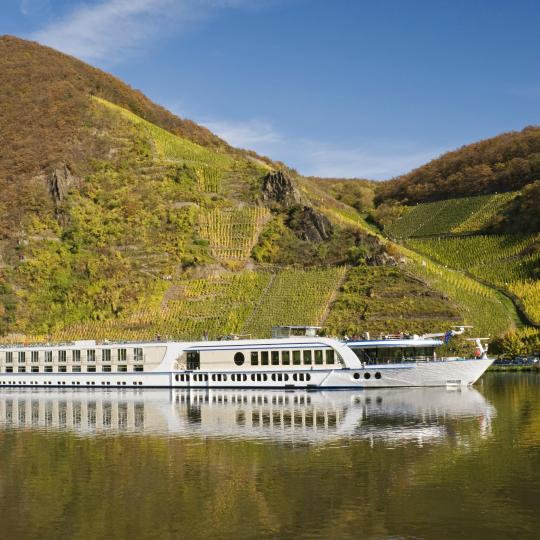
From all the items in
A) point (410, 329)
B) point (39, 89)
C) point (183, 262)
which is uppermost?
point (39, 89)

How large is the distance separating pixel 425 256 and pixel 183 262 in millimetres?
34646

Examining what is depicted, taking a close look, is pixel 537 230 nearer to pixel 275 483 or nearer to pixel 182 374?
pixel 182 374

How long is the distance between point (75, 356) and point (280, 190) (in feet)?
160

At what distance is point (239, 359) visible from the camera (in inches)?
2388

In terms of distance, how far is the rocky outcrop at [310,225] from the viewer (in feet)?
331

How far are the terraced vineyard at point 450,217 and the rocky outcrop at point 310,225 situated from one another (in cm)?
2661

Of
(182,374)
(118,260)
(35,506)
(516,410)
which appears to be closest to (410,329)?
(182,374)

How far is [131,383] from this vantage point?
65.3 m

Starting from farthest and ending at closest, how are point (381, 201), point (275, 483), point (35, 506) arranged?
point (381, 201) < point (275, 483) < point (35, 506)

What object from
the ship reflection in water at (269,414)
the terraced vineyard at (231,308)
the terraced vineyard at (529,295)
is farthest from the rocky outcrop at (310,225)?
the ship reflection in water at (269,414)

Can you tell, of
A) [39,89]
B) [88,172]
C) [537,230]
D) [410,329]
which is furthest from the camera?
[39,89]

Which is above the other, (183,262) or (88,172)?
(88,172)

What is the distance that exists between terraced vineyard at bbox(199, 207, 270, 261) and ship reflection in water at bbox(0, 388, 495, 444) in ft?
134

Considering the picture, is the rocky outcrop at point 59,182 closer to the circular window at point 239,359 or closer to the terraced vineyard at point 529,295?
the circular window at point 239,359
